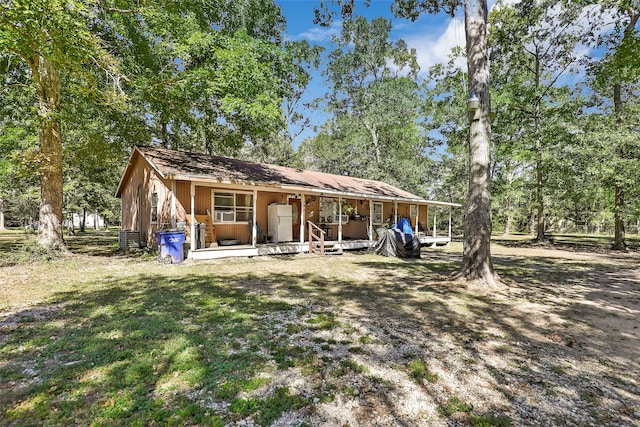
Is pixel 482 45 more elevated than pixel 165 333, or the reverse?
pixel 482 45

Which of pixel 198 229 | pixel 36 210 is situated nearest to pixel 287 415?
pixel 198 229

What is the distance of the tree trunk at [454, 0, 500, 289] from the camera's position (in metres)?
6.67

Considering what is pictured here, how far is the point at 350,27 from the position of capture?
89.9ft

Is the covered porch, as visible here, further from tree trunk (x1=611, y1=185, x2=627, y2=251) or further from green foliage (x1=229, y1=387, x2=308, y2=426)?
tree trunk (x1=611, y1=185, x2=627, y2=251)

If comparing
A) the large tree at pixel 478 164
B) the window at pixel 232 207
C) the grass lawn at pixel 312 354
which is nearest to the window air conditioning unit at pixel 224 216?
the window at pixel 232 207

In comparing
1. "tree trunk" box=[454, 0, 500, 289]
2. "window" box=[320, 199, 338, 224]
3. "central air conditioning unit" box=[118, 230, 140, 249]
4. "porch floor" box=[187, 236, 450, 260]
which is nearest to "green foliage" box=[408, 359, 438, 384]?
"tree trunk" box=[454, 0, 500, 289]

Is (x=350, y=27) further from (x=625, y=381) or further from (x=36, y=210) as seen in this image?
(x=36, y=210)

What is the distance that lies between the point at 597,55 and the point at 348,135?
58.4ft

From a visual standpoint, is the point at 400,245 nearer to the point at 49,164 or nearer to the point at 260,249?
the point at 260,249

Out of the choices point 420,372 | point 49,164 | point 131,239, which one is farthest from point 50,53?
point 420,372

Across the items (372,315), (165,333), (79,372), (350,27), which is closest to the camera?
(79,372)

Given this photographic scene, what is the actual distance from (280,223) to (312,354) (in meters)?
10.2

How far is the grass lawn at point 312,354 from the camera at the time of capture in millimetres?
2389

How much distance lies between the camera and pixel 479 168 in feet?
22.2
